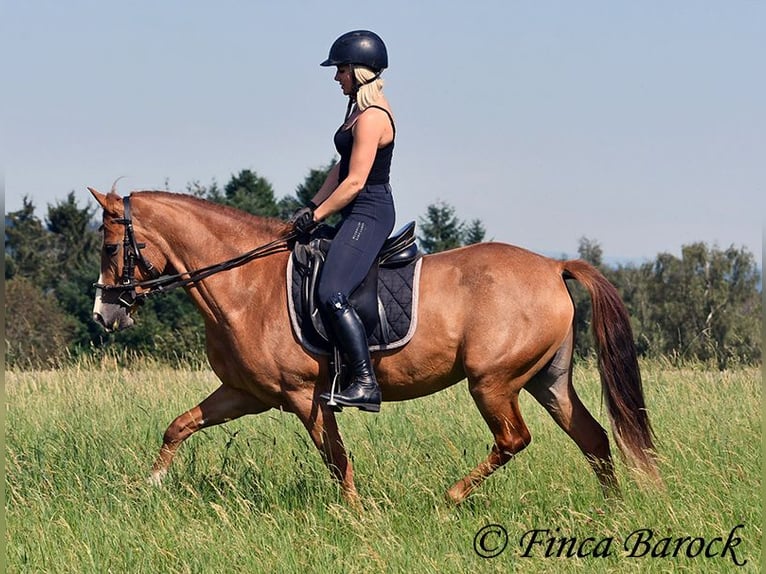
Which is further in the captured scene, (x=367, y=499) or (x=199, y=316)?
(x=199, y=316)

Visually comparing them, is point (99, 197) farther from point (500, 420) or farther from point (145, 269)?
point (500, 420)

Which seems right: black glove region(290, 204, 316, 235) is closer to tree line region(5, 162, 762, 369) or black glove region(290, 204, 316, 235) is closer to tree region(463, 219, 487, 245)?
tree line region(5, 162, 762, 369)

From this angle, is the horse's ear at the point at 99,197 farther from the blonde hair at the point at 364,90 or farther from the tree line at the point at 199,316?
the tree line at the point at 199,316

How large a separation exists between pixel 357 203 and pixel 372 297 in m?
0.63

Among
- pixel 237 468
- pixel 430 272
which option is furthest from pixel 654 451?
pixel 237 468

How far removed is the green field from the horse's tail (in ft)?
1.17

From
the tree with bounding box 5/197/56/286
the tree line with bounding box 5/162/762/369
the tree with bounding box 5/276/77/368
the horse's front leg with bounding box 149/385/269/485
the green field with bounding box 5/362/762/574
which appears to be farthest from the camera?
the tree with bounding box 5/197/56/286

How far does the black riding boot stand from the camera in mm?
6309

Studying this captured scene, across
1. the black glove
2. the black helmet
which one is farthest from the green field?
the black helmet

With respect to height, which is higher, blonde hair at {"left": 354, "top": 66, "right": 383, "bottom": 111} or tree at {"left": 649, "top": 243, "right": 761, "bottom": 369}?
blonde hair at {"left": 354, "top": 66, "right": 383, "bottom": 111}

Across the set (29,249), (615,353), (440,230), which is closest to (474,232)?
(440,230)

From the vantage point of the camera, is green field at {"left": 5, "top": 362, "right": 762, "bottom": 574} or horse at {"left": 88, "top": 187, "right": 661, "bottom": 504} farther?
horse at {"left": 88, "top": 187, "right": 661, "bottom": 504}

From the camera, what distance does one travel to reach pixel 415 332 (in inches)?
257

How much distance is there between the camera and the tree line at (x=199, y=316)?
20172 mm
